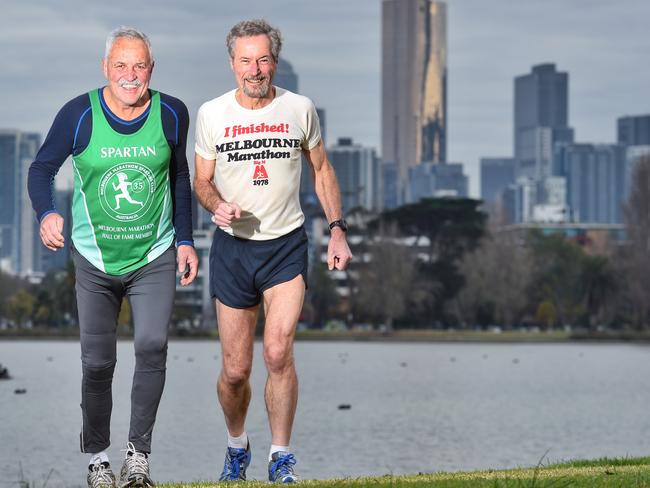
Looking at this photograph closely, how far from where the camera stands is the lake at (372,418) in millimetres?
32375

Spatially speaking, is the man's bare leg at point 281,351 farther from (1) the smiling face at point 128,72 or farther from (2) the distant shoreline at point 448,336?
(2) the distant shoreline at point 448,336

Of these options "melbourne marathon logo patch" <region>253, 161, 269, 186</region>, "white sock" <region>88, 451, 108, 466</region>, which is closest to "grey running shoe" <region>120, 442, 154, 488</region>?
"white sock" <region>88, 451, 108, 466</region>

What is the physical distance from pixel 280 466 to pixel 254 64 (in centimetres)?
241

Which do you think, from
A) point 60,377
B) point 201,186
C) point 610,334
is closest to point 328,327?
point 610,334

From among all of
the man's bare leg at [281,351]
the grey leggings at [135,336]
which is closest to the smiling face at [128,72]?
the grey leggings at [135,336]

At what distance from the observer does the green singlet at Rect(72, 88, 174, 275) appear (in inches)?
340

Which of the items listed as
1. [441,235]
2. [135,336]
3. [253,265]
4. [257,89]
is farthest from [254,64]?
[441,235]

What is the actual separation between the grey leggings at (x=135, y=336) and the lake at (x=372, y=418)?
8.70ft

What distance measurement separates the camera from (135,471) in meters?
8.40

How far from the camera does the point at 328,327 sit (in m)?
145

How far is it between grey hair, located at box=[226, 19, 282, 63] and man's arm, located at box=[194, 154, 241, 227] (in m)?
0.68

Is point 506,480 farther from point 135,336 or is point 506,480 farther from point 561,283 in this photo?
point 561,283

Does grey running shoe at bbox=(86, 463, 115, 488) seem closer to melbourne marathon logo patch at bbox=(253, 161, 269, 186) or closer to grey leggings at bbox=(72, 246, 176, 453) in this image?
grey leggings at bbox=(72, 246, 176, 453)

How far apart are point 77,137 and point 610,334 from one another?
4665 inches
